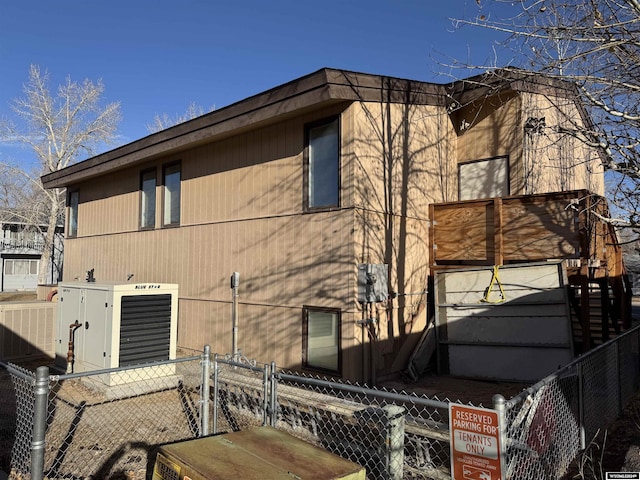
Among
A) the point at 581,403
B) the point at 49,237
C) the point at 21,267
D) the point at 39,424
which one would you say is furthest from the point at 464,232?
the point at 21,267

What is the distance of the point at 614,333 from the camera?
9.58m

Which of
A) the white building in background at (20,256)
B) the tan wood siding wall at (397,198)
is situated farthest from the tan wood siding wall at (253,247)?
the white building in background at (20,256)

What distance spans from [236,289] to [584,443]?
6.56 meters

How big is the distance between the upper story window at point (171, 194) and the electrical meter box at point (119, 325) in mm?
3588

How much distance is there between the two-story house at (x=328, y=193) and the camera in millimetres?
7867

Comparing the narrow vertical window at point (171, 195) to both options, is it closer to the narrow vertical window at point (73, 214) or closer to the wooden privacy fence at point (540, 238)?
the narrow vertical window at point (73, 214)

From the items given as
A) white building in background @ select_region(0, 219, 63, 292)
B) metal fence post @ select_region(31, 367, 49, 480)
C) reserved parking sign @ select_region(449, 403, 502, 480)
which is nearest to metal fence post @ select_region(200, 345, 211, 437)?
metal fence post @ select_region(31, 367, 49, 480)

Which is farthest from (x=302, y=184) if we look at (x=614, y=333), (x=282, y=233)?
(x=614, y=333)

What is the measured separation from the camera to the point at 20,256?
117 ft

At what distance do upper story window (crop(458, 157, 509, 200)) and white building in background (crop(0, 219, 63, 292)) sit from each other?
34392 millimetres

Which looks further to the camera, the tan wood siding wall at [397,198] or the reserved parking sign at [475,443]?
the tan wood siding wall at [397,198]

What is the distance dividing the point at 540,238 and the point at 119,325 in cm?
704

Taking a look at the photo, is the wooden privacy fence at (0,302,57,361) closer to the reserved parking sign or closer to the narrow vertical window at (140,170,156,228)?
the narrow vertical window at (140,170,156,228)

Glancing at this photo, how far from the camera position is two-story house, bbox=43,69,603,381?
7867mm
